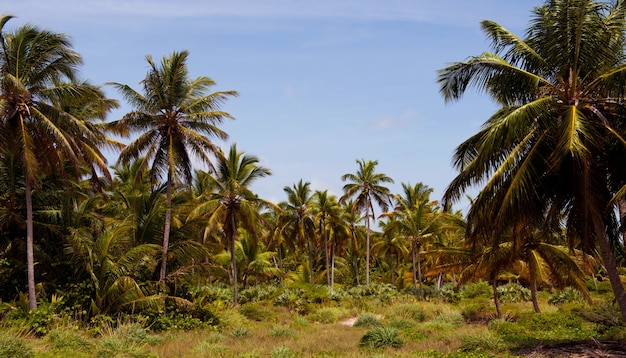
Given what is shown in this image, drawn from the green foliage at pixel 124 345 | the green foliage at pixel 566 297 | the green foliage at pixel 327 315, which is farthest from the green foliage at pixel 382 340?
the green foliage at pixel 566 297

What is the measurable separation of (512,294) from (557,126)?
26.9 meters

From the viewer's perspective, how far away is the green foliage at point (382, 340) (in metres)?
13.9

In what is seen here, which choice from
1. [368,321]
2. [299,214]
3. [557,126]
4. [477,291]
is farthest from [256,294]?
[557,126]

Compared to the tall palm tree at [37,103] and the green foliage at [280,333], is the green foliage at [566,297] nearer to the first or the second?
the green foliage at [280,333]

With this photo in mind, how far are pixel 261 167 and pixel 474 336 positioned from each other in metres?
17.5

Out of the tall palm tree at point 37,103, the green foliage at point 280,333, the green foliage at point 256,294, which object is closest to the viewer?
the tall palm tree at point 37,103

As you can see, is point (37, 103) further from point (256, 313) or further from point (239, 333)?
point (256, 313)

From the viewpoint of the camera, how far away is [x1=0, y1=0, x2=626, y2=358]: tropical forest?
10836 millimetres

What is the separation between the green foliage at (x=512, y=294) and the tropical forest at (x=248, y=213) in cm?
38

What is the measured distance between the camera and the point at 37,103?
16.2 m

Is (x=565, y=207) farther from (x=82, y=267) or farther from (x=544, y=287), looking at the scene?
(x=544, y=287)

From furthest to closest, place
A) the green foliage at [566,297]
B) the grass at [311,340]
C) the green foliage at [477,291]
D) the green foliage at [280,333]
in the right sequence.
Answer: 1. the green foliage at [477,291]
2. the green foliage at [566,297]
3. the green foliage at [280,333]
4. the grass at [311,340]

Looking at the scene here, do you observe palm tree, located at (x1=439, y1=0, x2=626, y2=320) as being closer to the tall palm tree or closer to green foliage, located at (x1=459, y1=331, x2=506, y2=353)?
green foliage, located at (x1=459, y1=331, x2=506, y2=353)

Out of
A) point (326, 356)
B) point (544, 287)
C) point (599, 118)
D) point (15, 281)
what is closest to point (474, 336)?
point (326, 356)
